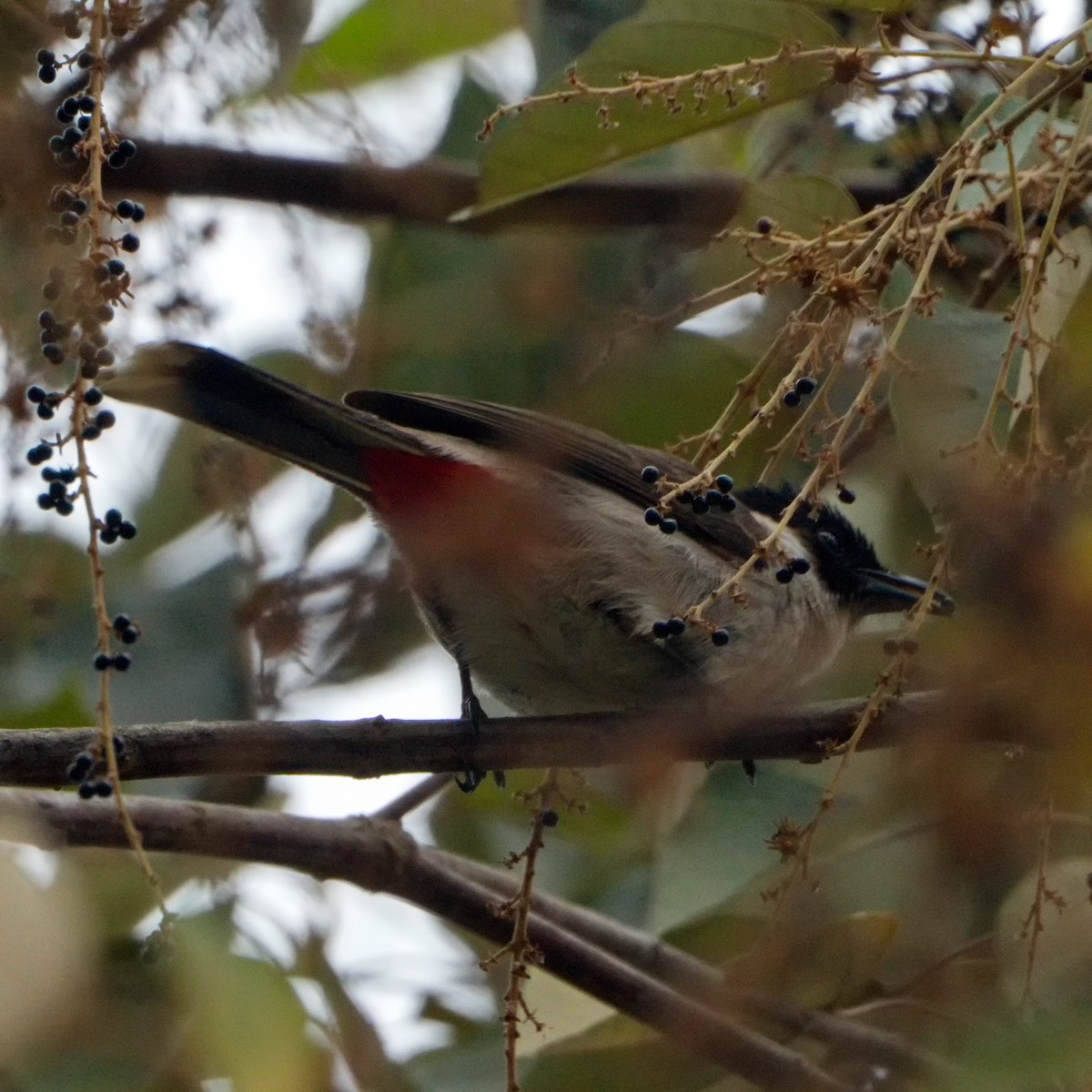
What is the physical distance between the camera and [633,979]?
336 centimetres

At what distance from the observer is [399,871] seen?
3.38 m

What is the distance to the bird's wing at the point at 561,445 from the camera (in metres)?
3.59

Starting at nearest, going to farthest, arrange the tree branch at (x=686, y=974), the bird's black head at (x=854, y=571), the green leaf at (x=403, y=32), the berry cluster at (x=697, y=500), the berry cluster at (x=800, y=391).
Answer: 1. the berry cluster at (x=800, y=391)
2. the berry cluster at (x=697, y=500)
3. the tree branch at (x=686, y=974)
4. the bird's black head at (x=854, y=571)
5. the green leaf at (x=403, y=32)

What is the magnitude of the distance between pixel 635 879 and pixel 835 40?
2525 millimetres

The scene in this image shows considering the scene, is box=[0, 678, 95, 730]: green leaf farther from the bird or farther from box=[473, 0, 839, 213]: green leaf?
box=[473, 0, 839, 213]: green leaf

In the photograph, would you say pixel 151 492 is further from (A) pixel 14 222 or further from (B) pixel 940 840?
(B) pixel 940 840

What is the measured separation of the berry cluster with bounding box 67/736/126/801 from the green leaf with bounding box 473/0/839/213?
57.3 inches

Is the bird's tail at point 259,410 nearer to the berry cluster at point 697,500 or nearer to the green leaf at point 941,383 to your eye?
the berry cluster at point 697,500

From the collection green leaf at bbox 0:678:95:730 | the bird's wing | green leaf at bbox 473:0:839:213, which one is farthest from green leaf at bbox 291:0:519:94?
green leaf at bbox 0:678:95:730

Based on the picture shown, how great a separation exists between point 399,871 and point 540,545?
0.73 meters

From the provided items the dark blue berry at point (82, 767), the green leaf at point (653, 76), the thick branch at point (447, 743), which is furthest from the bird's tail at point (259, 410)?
the dark blue berry at point (82, 767)

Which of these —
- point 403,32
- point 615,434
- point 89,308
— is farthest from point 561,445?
point 89,308

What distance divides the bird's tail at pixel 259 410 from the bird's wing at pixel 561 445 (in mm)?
67

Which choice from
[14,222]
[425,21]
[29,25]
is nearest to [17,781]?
[14,222]
